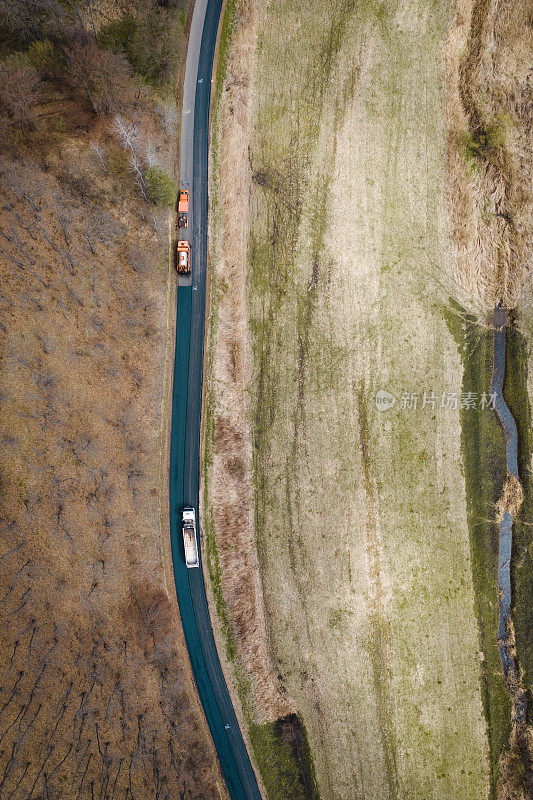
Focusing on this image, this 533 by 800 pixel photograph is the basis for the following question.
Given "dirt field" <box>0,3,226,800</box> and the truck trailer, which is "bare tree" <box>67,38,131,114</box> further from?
the truck trailer

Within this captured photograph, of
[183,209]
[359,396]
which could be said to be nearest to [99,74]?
[183,209]

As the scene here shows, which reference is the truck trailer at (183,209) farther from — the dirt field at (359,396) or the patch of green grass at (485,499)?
the patch of green grass at (485,499)

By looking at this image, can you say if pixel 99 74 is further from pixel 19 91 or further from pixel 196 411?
pixel 196 411

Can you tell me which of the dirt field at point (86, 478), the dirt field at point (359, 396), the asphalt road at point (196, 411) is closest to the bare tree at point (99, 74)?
the dirt field at point (86, 478)

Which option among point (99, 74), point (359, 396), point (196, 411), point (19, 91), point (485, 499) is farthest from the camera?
point (485, 499)

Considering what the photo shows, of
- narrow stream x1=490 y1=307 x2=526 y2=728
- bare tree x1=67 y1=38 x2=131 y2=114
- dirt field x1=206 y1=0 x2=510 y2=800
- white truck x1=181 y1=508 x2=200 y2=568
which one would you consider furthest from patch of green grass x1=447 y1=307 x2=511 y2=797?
bare tree x1=67 y1=38 x2=131 y2=114

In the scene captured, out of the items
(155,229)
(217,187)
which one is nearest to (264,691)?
(155,229)

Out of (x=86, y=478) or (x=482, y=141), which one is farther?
(x=482, y=141)
